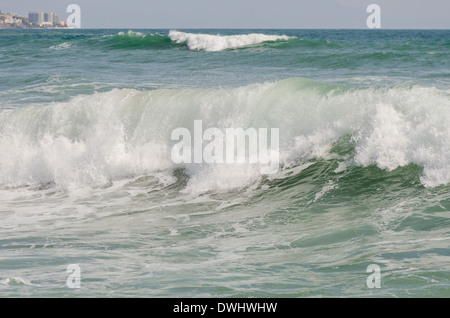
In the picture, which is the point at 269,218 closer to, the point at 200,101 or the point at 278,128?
the point at 278,128

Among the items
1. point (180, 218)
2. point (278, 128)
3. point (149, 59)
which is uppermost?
point (149, 59)

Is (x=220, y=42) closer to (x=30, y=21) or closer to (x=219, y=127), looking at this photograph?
(x=219, y=127)

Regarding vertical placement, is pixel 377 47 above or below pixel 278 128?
above

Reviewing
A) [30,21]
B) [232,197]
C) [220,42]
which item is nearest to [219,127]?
[232,197]

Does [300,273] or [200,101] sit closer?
[300,273]

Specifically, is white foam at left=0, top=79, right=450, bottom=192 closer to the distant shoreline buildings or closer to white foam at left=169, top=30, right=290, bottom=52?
white foam at left=169, top=30, right=290, bottom=52

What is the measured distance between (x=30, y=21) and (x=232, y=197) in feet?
627

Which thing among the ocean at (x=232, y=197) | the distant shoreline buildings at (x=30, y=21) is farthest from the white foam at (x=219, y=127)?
the distant shoreline buildings at (x=30, y=21)

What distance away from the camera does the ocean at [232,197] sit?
5.66m
